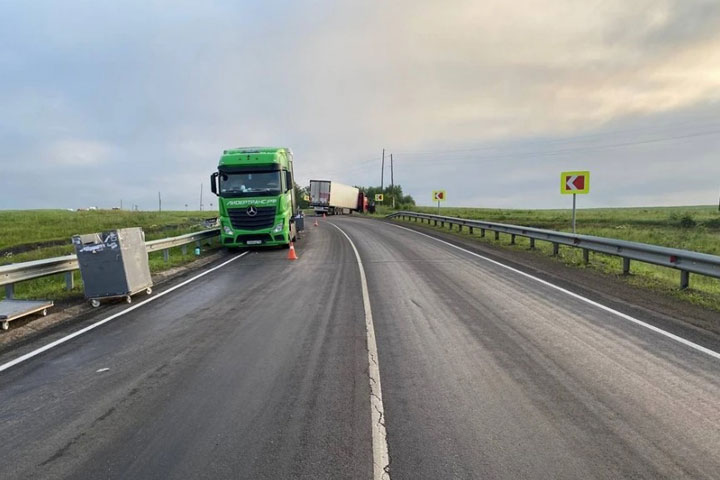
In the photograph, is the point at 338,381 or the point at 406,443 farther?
the point at 338,381

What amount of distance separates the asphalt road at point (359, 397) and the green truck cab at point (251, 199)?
953cm

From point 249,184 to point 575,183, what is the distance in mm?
11483

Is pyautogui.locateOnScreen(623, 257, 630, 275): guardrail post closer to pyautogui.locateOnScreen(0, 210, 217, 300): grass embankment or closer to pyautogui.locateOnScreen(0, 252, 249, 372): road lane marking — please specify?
pyautogui.locateOnScreen(0, 252, 249, 372): road lane marking

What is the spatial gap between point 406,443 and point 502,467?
0.72m

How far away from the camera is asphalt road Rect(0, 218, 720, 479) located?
346cm

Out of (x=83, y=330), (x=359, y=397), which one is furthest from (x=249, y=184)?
(x=359, y=397)

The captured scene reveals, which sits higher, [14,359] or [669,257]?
[669,257]

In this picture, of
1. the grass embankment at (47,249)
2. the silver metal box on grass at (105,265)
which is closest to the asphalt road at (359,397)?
the silver metal box on grass at (105,265)

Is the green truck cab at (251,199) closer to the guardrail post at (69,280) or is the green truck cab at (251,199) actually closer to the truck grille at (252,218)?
the truck grille at (252,218)

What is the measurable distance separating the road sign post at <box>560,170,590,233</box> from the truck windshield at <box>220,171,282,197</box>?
33.0ft

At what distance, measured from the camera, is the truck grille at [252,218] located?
17.7 metres

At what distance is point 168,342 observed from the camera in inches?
257

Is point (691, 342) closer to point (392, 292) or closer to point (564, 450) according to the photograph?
point (564, 450)

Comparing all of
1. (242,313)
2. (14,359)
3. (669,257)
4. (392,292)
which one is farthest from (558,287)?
(14,359)
